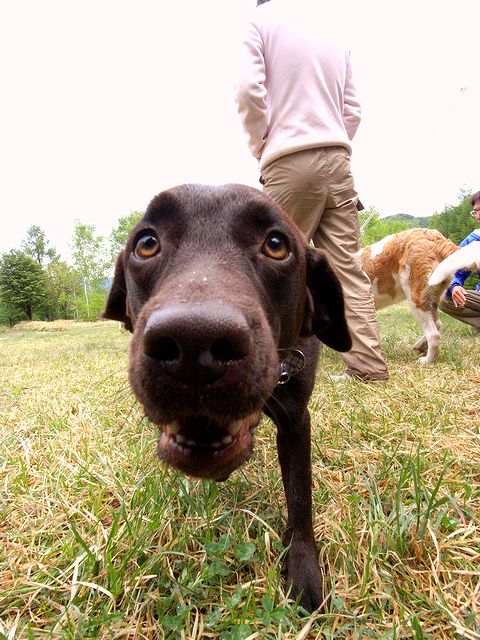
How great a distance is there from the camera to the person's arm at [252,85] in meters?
3.00

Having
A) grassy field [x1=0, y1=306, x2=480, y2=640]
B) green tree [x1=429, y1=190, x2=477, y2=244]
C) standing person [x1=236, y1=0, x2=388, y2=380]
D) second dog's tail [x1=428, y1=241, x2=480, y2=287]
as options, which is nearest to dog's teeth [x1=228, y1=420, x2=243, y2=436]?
grassy field [x1=0, y1=306, x2=480, y2=640]

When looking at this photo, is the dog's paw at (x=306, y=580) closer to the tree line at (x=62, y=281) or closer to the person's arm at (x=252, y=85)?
the person's arm at (x=252, y=85)

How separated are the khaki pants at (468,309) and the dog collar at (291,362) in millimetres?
5545

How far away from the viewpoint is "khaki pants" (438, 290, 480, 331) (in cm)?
625

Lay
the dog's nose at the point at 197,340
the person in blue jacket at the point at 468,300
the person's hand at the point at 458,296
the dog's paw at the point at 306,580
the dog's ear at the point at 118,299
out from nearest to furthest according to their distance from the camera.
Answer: the dog's nose at the point at 197,340, the dog's paw at the point at 306,580, the dog's ear at the point at 118,299, the person's hand at the point at 458,296, the person in blue jacket at the point at 468,300

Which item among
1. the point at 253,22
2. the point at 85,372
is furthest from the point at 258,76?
the point at 85,372

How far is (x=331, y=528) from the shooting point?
1574 mm

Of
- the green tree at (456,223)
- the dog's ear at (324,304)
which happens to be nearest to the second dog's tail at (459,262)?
the dog's ear at (324,304)

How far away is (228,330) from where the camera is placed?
93 cm

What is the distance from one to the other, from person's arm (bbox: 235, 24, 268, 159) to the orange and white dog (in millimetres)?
2135

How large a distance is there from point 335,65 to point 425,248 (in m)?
2.82

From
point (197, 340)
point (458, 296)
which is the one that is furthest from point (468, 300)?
point (197, 340)

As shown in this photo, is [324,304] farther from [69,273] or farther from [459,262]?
[69,273]

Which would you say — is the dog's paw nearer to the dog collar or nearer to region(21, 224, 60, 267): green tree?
the dog collar
